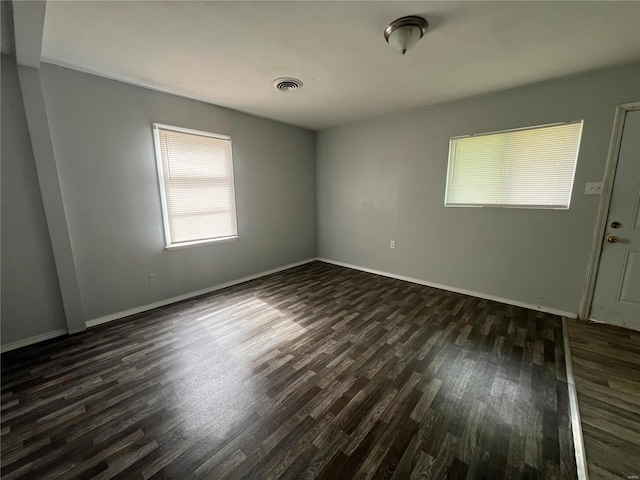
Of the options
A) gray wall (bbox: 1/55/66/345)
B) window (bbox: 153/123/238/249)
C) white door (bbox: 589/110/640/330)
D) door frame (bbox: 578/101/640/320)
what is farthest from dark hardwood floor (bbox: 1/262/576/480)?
window (bbox: 153/123/238/249)

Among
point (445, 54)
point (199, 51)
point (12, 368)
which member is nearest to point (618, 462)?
point (445, 54)

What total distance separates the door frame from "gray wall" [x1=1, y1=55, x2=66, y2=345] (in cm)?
540

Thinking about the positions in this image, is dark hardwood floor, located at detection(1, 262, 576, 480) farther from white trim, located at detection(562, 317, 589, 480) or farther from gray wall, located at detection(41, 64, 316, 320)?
gray wall, located at detection(41, 64, 316, 320)

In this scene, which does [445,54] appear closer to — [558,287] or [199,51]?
[199,51]

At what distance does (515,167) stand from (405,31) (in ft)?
7.18

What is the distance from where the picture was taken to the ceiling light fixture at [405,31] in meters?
1.63

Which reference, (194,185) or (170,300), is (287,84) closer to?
(194,185)

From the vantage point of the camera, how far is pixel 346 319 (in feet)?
8.84

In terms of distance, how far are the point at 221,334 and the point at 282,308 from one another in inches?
30.5

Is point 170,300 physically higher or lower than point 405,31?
lower

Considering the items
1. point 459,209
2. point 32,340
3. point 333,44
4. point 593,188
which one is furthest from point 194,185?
point 593,188

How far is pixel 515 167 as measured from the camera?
287cm

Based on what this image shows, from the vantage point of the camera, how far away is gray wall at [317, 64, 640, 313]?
2.46 m

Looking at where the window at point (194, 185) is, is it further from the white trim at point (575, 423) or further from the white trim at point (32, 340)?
the white trim at point (575, 423)
